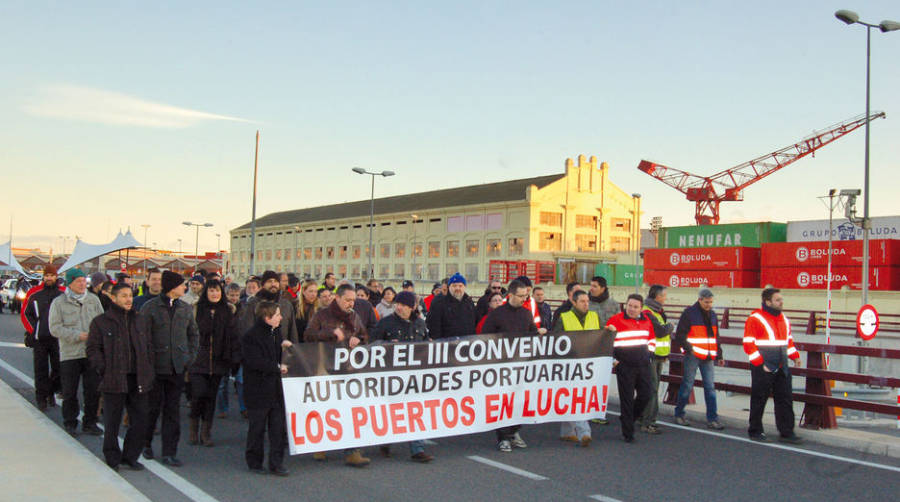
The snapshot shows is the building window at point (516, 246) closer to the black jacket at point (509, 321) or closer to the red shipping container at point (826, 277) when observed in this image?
the red shipping container at point (826, 277)

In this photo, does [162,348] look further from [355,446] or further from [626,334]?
[626,334]

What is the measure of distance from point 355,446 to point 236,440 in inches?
78.9

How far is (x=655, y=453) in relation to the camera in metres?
8.73

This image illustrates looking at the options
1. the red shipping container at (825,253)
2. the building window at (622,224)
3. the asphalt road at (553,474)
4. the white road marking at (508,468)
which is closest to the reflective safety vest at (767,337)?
the asphalt road at (553,474)

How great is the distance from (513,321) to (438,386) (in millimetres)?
1216

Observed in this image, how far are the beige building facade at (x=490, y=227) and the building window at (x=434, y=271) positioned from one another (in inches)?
4.1

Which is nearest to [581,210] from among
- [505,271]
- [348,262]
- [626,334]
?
[505,271]

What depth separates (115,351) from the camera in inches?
285

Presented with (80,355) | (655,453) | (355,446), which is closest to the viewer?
(355,446)

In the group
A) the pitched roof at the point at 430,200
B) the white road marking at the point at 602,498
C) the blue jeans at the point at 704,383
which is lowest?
the white road marking at the point at 602,498

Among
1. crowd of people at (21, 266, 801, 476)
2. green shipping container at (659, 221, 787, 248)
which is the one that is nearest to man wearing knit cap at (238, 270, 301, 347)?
crowd of people at (21, 266, 801, 476)

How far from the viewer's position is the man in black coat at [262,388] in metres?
7.43

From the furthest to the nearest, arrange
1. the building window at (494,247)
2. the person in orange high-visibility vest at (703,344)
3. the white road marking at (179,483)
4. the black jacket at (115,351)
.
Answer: the building window at (494,247) → the person in orange high-visibility vest at (703,344) → the black jacket at (115,351) → the white road marking at (179,483)

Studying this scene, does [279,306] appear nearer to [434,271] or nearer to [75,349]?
[75,349]
